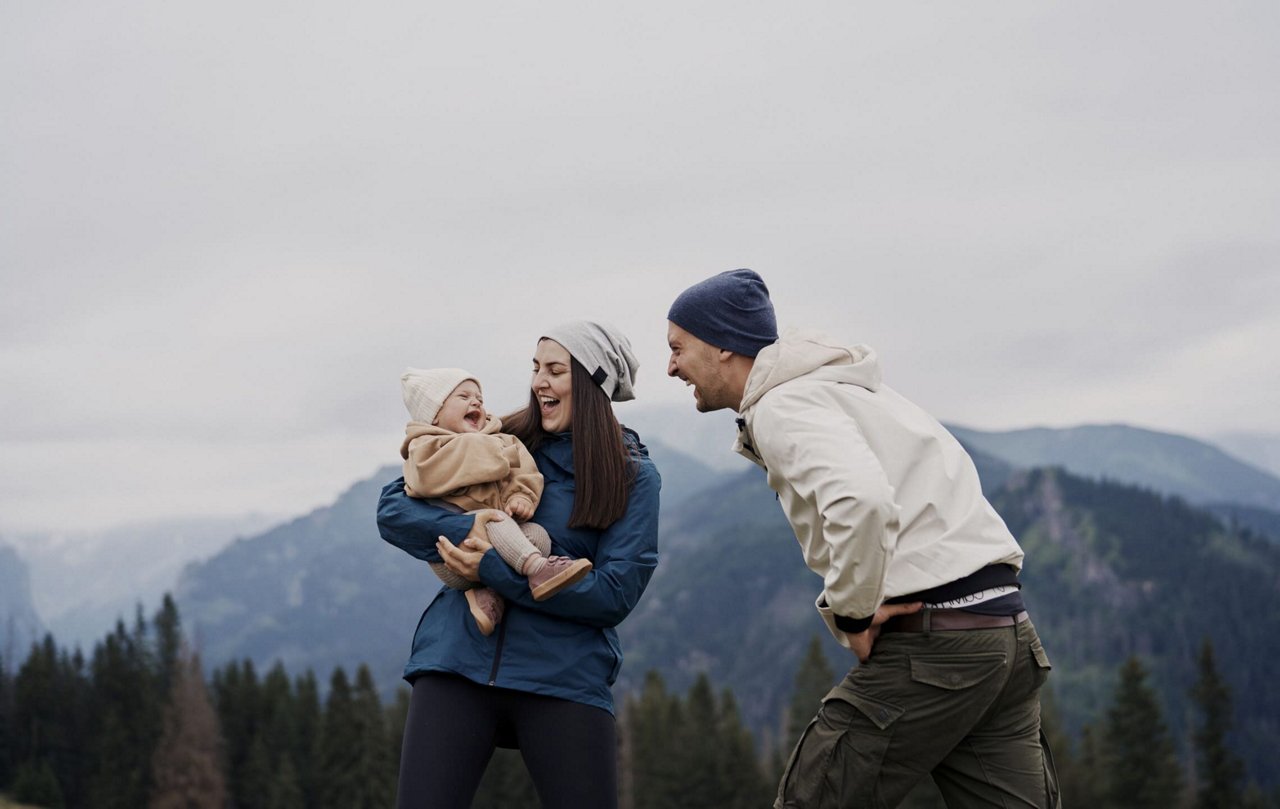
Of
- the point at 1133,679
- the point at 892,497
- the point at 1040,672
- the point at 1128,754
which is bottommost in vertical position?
the point at 1128,754

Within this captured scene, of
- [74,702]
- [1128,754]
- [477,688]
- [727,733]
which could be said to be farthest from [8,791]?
[477,688]

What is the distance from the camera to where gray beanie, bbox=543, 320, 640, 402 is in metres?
5.58

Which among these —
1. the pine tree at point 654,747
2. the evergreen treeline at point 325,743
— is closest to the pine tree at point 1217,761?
the evergreen treeline at point 325,743

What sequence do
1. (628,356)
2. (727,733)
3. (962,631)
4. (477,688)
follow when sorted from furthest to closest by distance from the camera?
1. (727,733)
2. (628,356)
3. (477,688)
4. (962,631)

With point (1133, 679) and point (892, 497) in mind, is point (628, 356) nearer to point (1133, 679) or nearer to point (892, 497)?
point (892, 497)

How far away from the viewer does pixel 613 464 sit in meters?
5.46

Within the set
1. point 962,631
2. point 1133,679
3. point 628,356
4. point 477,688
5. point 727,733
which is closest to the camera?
point 962,631

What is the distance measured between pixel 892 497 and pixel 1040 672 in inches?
46.6

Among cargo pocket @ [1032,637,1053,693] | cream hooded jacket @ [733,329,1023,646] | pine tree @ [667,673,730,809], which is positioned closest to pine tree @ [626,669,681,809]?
pine tree @ [667,673,730,809]

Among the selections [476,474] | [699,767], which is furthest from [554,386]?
[699,767]

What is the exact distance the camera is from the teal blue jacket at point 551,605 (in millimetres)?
5270

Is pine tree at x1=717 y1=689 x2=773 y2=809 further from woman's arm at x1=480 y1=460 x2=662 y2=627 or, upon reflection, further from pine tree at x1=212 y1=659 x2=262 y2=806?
woman's arm at x1=480 y1=460 x2=662 y2=627

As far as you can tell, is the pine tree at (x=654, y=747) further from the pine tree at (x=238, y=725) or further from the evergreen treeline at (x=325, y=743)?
A: the pine tree at (x=238, y=725)

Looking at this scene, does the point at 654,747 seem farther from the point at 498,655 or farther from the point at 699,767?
the point at 498,655
